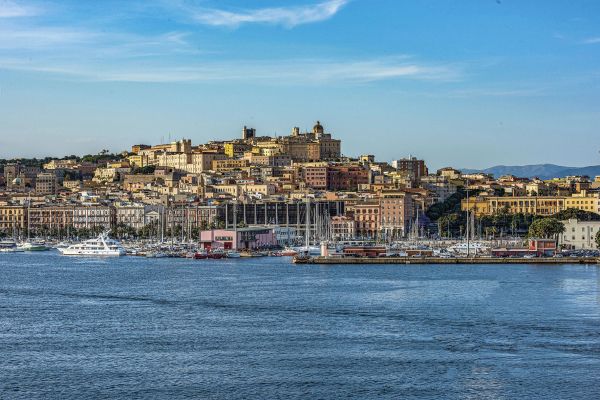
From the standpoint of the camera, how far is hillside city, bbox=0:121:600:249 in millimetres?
62906

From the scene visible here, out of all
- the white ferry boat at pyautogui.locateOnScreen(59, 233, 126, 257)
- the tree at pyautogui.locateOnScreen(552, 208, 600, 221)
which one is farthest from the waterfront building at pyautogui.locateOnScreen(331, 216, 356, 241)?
the white ferry boat at pyautogui.locateOnScreen(59, 233, 126, 257)

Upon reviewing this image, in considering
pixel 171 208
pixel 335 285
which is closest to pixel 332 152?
pixel 171 208

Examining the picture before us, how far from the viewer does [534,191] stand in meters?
74.9

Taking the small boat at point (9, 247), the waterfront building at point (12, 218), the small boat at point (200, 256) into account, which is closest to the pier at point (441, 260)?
the small boat at point (200, 256)

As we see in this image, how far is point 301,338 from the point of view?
2019 cm

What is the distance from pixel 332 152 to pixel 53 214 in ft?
89.8

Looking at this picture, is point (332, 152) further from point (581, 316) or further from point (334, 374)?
point (334, 374)

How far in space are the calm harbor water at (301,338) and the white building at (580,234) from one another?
611 inches

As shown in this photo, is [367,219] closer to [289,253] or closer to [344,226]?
[344,226]

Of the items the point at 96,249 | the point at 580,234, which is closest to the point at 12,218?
the point at 96,249

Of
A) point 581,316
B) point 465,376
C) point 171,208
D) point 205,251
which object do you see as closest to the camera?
point 465,376

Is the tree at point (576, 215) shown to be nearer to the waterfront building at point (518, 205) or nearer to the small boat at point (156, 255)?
the waterfront building at point (518, 205)

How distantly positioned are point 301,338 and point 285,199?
159 ft

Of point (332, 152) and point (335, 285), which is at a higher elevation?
point (332, 152)
